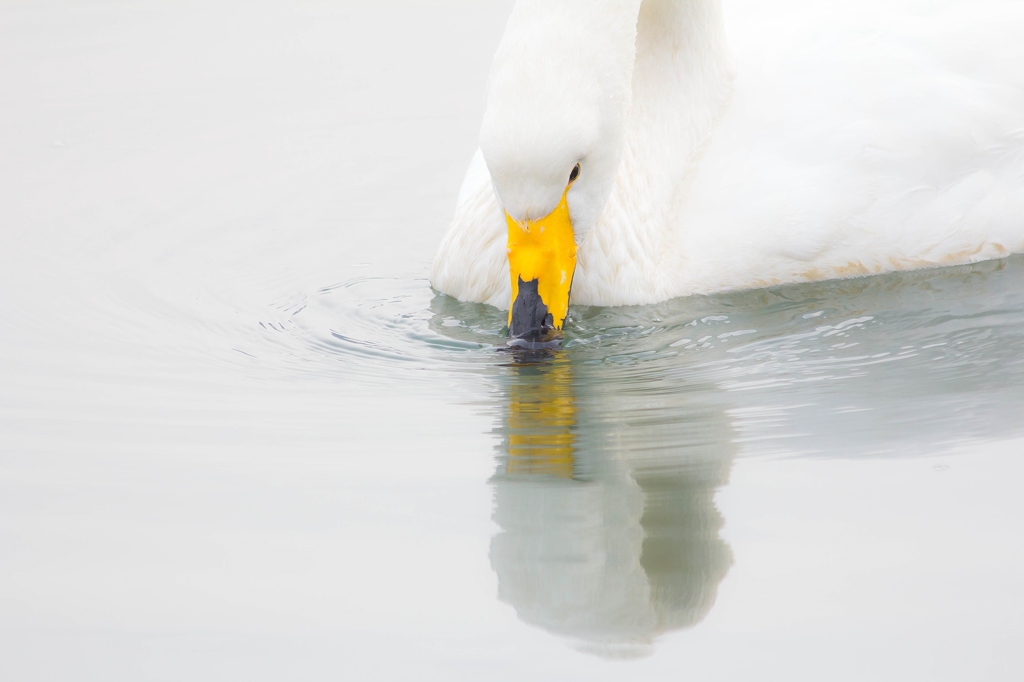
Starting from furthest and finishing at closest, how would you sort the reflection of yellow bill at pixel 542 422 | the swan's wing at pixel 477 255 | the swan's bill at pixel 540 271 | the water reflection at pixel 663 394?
the swan's wing at pixel 477 255 < the swan's bill at pixel 540 271 < the reflection of yellow bill at pixel 542 422 < the water reflection at pixel 663 394

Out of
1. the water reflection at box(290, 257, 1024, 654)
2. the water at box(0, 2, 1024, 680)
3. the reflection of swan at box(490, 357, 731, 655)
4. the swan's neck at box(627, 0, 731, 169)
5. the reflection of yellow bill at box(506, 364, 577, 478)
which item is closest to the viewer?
the water at box(0, 2, 1024, 680)

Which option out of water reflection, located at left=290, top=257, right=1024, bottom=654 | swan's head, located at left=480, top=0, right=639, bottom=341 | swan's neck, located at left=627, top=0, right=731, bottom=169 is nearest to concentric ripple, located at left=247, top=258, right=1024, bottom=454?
water reflection, located at left=290, top=257, right=1024, bottom=654

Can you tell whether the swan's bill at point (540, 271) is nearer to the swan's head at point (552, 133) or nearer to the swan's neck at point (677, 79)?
the swan's head at point (552, 133)

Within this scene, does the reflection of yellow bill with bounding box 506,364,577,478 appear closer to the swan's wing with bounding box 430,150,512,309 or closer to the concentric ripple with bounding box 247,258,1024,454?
the concentric ripple with bounding box 247,258,1024,454

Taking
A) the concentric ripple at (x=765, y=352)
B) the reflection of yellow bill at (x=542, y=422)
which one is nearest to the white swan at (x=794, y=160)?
the concentric ripple at (x=765, y=352)

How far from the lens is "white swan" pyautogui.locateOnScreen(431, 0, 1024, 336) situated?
5.72m

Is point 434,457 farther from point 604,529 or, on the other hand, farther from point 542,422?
point 604,529

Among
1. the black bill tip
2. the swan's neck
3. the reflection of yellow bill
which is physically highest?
the swan's neck

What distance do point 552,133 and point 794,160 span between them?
1525mm

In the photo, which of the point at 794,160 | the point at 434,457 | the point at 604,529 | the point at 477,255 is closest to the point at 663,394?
the point at 434,457

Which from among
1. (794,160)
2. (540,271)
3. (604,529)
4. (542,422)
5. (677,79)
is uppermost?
(677,79)

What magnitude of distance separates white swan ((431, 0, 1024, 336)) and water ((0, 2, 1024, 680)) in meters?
0.15

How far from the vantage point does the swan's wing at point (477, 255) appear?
571 cm

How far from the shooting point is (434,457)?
414 cm
